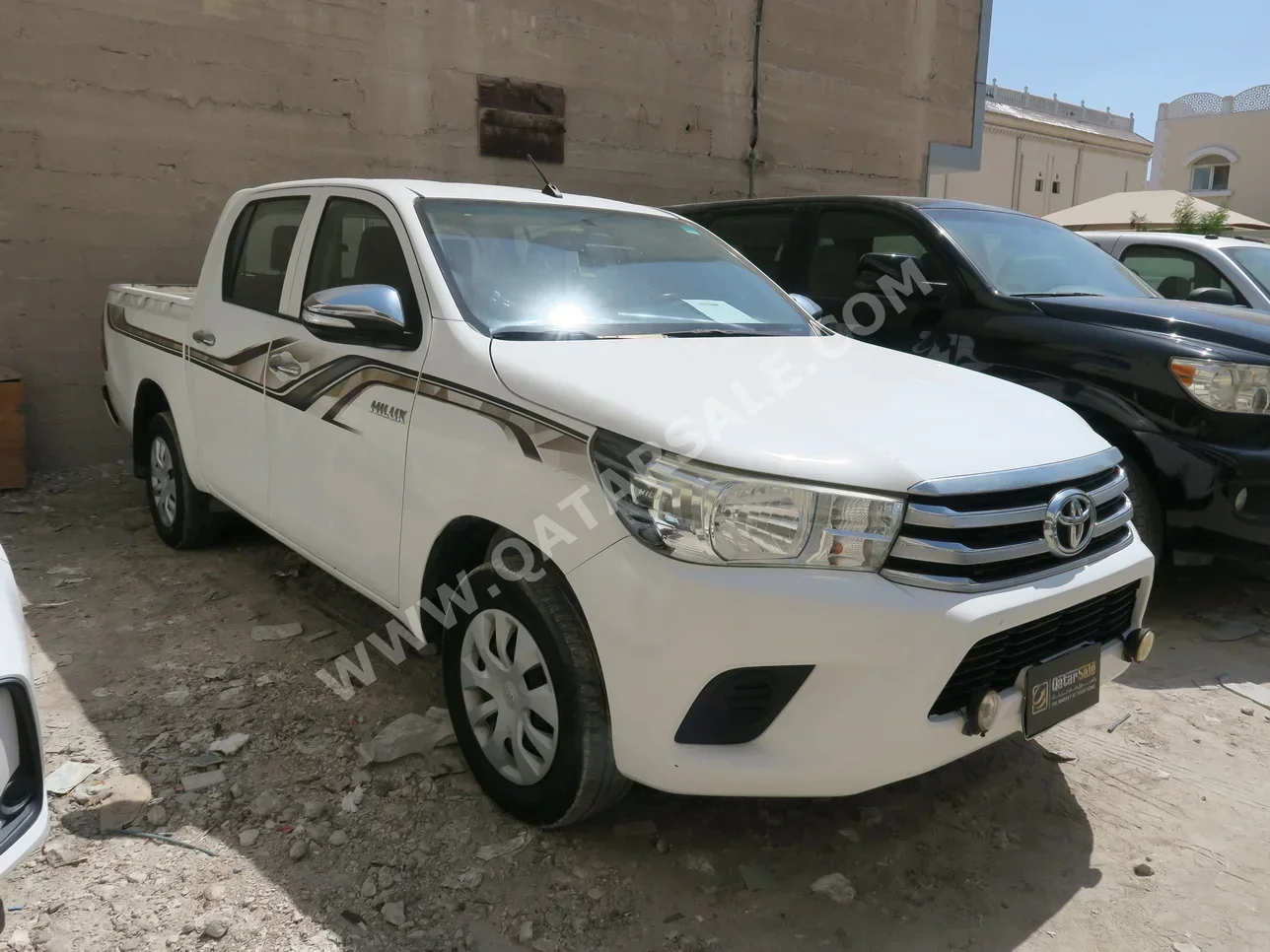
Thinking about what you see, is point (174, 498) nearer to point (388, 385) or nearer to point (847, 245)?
point (388, 385)

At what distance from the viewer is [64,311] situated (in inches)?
245

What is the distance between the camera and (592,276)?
3.16 m

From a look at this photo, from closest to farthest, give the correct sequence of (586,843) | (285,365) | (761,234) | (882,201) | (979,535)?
(979,535)
(586,843)
(285,365)
(882,201)
(761,234)

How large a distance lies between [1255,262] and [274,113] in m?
6.99

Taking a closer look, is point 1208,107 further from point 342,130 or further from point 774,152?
point 342,130

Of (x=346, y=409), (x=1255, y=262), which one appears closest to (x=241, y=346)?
(x=346, y=409)

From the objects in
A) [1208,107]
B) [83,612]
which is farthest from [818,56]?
[1208,107]

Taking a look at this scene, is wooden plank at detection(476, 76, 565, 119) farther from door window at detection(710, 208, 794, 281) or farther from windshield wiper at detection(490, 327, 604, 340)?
windshield wiper at detection(490, 327, 604, 340)

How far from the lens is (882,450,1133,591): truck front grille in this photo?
6.97ft

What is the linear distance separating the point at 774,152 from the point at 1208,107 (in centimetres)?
3323

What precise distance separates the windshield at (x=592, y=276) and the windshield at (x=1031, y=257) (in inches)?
63.1

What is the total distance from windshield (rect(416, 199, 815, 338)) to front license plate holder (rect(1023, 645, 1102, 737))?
1409 mm

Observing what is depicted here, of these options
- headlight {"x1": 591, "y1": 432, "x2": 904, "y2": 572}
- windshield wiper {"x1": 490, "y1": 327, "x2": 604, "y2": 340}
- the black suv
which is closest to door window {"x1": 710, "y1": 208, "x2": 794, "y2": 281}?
the black suv

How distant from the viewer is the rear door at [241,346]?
143 inches
